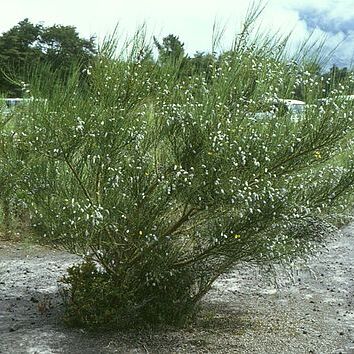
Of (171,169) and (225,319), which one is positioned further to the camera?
(225,319)

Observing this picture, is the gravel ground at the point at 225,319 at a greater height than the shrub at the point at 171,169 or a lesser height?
lesser

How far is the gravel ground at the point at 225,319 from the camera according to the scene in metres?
5.40

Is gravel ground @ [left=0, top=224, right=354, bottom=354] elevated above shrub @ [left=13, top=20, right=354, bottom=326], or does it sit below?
below

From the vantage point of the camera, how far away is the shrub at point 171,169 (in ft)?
15.9

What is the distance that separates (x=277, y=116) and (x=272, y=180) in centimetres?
52

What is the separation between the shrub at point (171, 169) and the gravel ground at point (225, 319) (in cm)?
33

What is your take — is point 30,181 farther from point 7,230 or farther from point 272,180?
point 7,230

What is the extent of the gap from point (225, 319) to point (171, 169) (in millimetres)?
1907

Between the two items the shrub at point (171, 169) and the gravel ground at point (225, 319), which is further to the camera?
the gravel ground at point (225, 319)

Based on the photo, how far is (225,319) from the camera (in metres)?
6.19

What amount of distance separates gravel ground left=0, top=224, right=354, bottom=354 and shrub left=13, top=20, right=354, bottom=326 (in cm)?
33

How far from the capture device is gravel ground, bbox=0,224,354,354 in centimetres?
540

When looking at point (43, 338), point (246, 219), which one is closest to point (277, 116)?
point (246, 219)

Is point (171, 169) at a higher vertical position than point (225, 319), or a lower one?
higher
